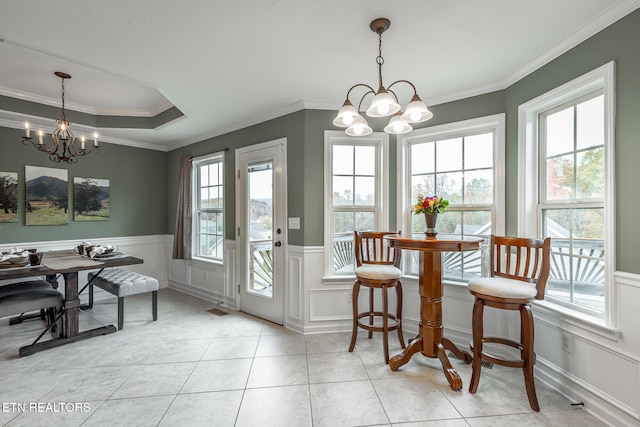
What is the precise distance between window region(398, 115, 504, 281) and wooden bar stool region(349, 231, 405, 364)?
0.42m

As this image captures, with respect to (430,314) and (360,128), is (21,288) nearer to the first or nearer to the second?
(360,128)

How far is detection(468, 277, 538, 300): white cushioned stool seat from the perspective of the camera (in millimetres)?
1889

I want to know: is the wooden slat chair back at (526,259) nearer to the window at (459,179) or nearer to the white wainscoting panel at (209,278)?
the window at (459,179)

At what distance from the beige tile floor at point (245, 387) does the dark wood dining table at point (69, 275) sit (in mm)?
105

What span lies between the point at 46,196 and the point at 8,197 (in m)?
0.35

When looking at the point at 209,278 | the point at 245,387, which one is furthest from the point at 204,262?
the point at 245,387

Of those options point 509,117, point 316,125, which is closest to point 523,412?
point 509,117

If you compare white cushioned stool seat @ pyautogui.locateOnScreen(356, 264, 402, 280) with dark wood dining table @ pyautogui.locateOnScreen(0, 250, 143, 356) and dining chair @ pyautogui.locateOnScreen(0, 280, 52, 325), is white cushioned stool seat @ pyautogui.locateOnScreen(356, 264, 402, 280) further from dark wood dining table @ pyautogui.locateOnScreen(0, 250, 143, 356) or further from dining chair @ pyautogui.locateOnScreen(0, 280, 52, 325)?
dining chair @ pyautogui.locateOnScreen(0, 280, 52, 325)

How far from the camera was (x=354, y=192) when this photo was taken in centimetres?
326

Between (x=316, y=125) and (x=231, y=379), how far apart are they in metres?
2.55

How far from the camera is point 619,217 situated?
68.0 inches

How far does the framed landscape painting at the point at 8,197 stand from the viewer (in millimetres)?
3561

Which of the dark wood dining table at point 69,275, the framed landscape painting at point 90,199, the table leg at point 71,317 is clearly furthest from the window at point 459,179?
the framed landscape painting at point 90,199

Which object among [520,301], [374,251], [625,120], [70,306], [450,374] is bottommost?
[450,374]
